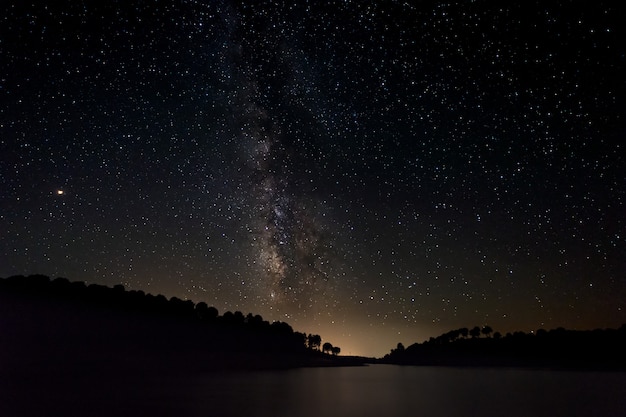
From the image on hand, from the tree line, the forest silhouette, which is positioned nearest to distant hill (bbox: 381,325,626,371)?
the forest silhouette

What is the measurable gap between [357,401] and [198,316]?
234 feet

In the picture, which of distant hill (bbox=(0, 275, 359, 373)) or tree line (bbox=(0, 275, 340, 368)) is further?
tree line (bbox=(0, 275, 340, 368))

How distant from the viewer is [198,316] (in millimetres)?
84562

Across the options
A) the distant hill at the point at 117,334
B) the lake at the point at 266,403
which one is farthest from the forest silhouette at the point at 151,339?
the lake at the point at 266,403

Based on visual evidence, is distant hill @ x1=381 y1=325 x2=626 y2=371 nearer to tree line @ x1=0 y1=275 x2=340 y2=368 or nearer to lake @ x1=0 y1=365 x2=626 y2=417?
tree line @ x1=0 y1=275 x2=340 y2=368

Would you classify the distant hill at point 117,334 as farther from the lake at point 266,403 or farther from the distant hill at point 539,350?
the distant hill at point 539,350

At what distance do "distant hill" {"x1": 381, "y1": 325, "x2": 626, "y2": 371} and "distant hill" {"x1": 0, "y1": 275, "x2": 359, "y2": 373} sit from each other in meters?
43.9

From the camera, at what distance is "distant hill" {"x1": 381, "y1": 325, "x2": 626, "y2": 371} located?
92.6 meters

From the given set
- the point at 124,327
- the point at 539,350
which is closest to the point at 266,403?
the point at 124,327

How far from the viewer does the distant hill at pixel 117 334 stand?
123ft

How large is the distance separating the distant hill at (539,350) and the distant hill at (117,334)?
144 ft

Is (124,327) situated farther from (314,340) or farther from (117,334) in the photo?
(314,340)

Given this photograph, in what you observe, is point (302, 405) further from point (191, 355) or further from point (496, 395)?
point (191, 355)

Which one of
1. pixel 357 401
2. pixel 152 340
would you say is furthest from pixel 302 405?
pixel 152 340
